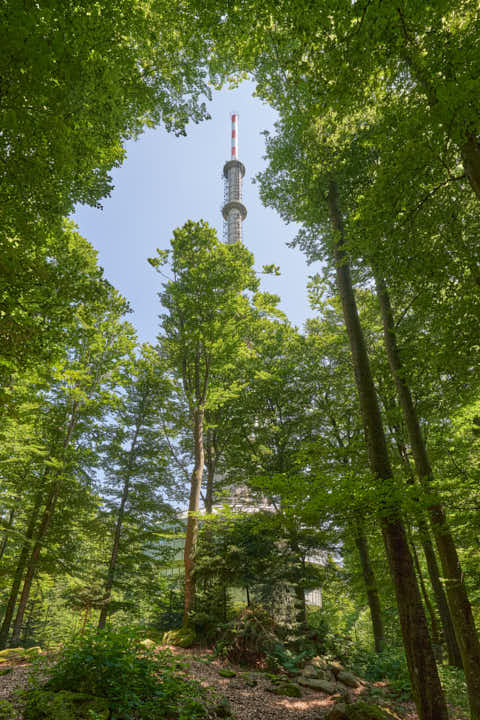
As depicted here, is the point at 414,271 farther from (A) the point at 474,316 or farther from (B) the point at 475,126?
(B) the point at 475,126

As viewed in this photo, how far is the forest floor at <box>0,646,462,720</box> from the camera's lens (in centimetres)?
511

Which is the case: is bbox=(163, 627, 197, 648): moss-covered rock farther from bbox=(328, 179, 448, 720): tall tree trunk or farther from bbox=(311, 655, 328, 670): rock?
A: bbox=(328, 179, 448, 720): tall tree trunk

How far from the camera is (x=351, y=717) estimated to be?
5.08 meters

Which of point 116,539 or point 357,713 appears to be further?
point 116,539

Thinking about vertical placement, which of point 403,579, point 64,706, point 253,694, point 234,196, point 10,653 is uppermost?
point 234,196

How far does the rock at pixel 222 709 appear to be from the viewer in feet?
15.0

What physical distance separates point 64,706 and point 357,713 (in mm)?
4242

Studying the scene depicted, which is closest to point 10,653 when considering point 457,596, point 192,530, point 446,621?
point 192,530

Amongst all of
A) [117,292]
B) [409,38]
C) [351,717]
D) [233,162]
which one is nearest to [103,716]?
[351,717]

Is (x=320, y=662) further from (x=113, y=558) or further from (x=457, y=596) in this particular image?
(x=113, y=558)

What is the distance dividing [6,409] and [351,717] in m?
6.91

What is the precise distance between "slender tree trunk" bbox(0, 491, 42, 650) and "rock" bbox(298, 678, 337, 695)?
8.82 metres

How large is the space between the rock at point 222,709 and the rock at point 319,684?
9.93 feet

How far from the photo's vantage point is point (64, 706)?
3.39 metres
